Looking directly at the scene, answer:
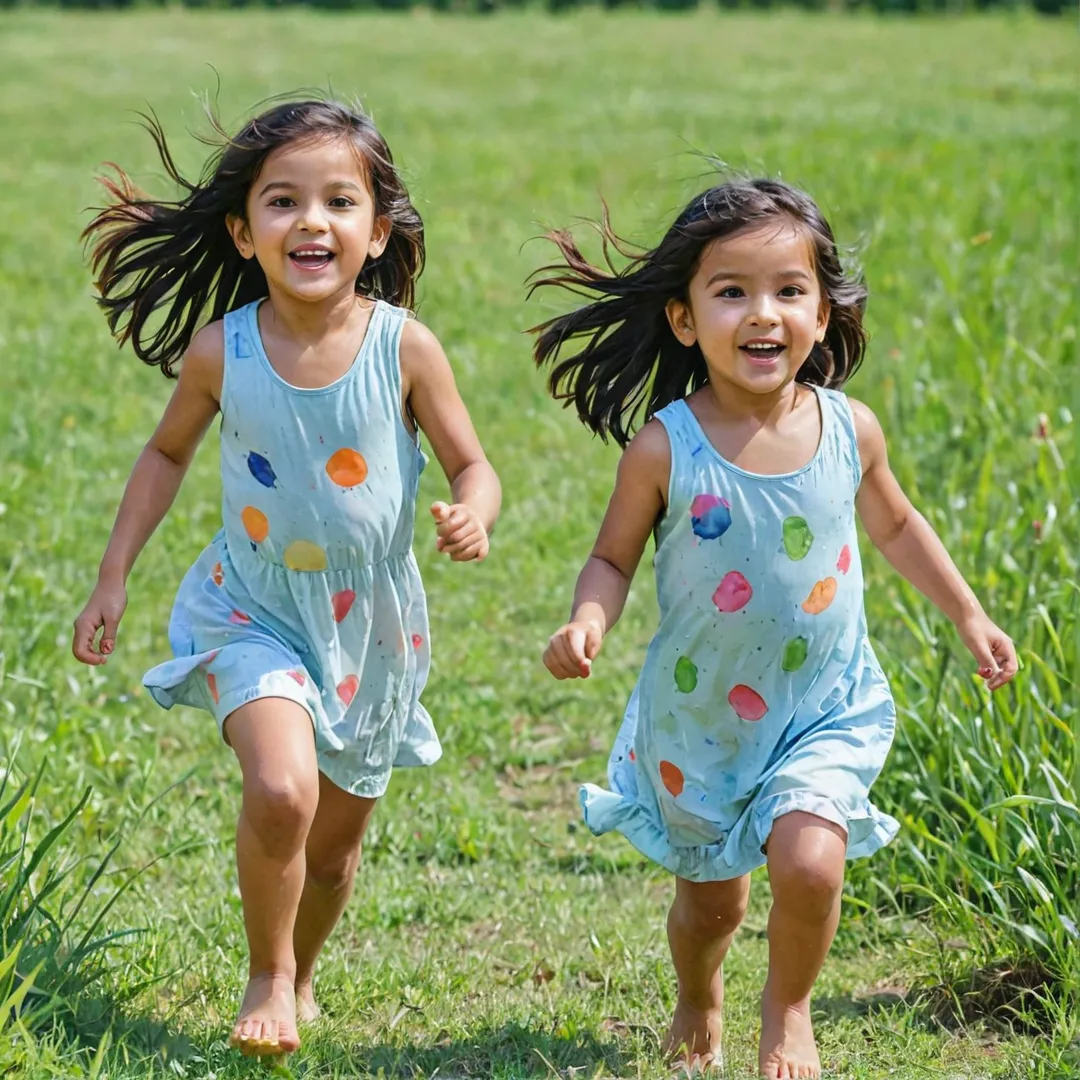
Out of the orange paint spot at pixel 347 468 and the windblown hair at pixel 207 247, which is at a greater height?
the windblown hair at pixel 207 247

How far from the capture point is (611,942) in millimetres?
4105

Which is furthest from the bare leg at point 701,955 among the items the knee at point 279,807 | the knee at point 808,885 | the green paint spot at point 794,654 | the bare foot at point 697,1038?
the knee at point 279,807

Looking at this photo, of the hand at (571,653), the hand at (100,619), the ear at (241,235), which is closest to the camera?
the hand at (571,653)

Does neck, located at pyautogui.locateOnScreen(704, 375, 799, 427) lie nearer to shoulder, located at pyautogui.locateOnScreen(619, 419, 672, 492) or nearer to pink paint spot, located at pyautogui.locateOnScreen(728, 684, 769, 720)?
shoulder, located at pyautogui.locateOnScreen(619, 419, 672, 492)

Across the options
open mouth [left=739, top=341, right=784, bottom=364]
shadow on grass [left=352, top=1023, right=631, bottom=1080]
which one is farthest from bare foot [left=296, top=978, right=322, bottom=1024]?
open mouth [left=739, top=341, right=784, bottom=364]

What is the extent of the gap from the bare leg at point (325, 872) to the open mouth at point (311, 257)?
37.6 inches

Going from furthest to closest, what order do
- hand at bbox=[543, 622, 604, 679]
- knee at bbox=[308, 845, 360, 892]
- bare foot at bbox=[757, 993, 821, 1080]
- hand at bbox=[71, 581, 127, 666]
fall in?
1. knee at bbox=[308, 845, 360, 892]
2. hand at bbox=[71, 581, 127, 666]
3. bare foot at bbox=[757, 993, 821, 1080]
4. hand at bbox=[543, 622, 604, 679]

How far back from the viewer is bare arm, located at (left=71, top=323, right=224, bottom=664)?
135 inches

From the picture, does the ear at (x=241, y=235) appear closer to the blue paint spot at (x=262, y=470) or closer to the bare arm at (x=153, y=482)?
the bare arm at (x=153, y=482)

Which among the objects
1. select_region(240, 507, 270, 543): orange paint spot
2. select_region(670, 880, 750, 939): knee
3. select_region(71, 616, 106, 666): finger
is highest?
select_region(240, 507, 270, 543): orange paint spot

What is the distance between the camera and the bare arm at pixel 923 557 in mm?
3402

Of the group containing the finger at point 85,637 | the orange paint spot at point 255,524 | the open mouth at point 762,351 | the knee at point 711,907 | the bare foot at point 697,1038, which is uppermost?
the open mouth at point 762,351

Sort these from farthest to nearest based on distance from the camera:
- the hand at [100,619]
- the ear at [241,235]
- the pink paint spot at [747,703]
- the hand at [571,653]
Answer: the ear at [241,235], the hand at [100,619], the pink paint spot at [747,703], the hand at [571,653]

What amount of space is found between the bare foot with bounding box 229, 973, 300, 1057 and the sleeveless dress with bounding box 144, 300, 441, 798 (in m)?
0.44
